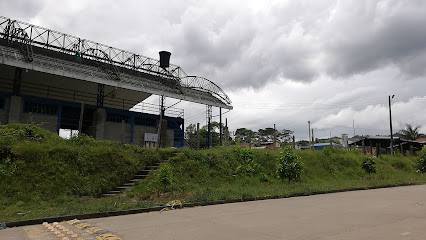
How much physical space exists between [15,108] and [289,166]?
1832 cm

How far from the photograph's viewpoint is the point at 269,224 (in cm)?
641

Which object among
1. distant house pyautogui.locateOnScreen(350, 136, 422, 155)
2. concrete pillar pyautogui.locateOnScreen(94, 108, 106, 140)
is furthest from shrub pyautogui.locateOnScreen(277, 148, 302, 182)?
distant house pyautogui.locateOnScreen(350, 136, 422, 155)

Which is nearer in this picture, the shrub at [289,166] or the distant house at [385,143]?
the shrub at [289,166]

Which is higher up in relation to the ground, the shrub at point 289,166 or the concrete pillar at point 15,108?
the concrete pillar at point 15,108

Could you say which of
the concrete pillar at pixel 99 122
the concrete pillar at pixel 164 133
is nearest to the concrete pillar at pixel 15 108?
the concrete pillar at pixel 99 122

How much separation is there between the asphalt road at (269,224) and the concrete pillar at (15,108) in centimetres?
1640

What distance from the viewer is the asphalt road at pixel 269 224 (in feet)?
17.6

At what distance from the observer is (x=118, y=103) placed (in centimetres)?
2988

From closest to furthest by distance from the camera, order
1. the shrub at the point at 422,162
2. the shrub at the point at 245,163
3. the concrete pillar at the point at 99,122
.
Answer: the shrub at the point at 245,163
the concrete pillar at the point at 99,122
the shrub at the point at 422,162

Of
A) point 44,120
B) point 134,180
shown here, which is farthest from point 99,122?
point 134,180

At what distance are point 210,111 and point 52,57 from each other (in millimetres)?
14503

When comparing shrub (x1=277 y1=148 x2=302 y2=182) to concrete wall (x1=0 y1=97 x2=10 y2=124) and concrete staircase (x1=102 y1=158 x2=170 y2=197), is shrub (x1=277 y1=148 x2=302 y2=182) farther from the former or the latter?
concrete wall (x1=0 y1=97 x2=10 y2=124)

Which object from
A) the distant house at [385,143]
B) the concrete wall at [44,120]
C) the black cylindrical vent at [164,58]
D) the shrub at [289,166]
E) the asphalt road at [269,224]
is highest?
the black cylindrical vent at [164,58]

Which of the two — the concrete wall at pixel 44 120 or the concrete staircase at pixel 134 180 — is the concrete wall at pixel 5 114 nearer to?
the concrete wall at pixel 44 120
